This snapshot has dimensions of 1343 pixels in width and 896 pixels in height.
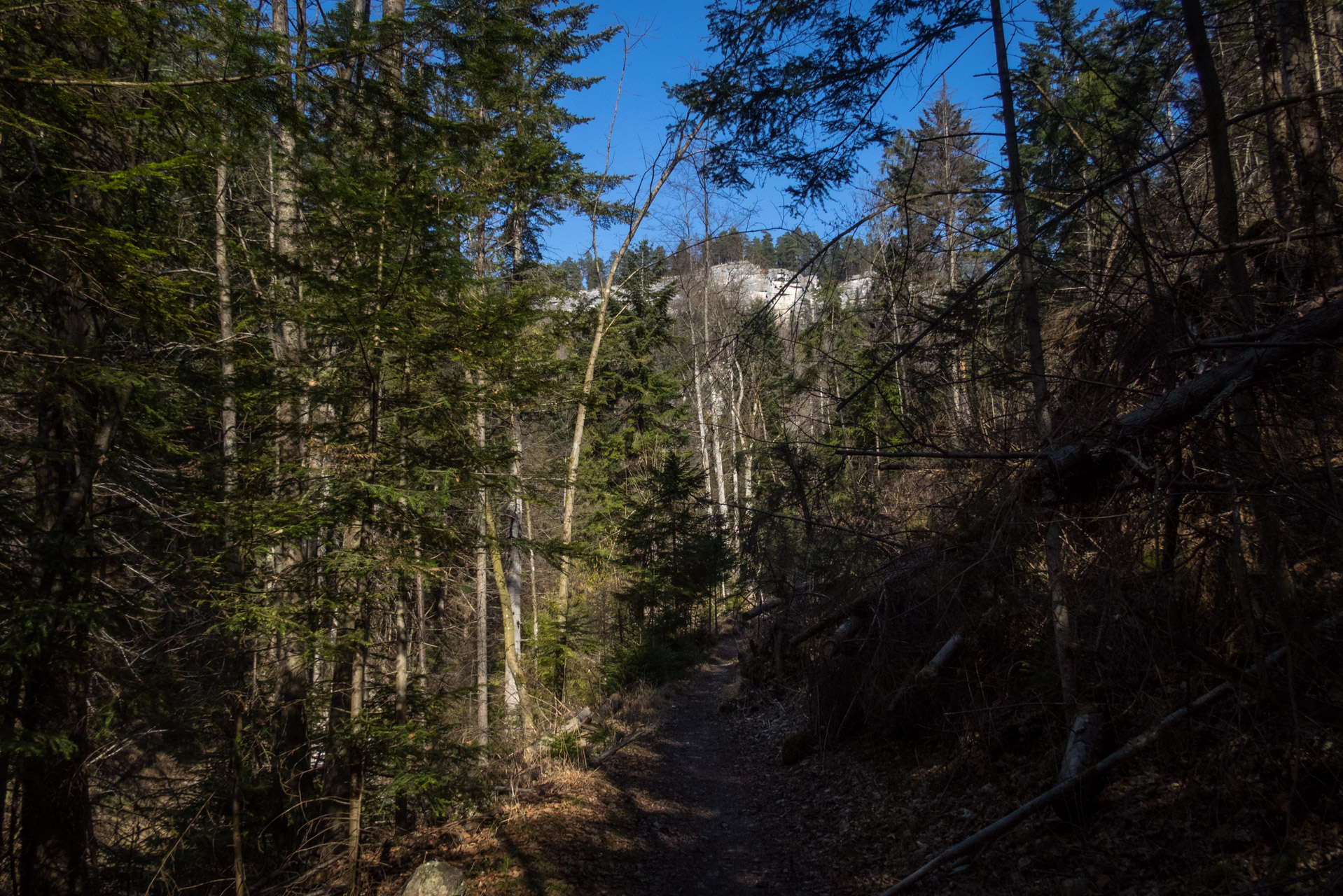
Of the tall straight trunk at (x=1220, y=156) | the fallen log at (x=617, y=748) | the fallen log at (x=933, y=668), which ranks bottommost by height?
the fallen log at (x=617, y=748)

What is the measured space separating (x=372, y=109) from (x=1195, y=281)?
620 cm

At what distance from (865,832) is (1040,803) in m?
2.34

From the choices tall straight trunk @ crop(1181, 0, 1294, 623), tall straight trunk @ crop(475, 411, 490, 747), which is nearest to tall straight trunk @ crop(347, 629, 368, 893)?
tall straight trunk @ crop(475, 411, 490, 747)

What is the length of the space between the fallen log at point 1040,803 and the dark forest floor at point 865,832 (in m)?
0.11

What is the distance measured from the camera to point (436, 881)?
220 inches

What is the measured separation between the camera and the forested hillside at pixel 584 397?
11.3 ft

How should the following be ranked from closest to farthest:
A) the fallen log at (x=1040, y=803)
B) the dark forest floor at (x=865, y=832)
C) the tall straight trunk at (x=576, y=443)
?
1. the dark forest floor at (x=865, y=832)
2. the fallen log at (x=1040, y=803)
3. the tall straight trunk at (x=576, y=443)

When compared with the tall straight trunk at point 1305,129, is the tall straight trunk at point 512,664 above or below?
below

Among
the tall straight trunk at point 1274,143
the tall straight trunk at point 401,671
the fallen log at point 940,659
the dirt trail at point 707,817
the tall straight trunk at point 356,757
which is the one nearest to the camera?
the tall straight trunk at point 1274,143

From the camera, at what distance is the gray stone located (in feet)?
18.1

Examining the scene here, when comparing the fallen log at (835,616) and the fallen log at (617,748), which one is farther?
the fallen log at (617,748)

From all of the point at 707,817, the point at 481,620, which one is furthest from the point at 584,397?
the point at 481,620

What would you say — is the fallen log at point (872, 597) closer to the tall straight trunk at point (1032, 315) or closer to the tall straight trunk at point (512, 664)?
the tall straight trunk at point (1032, 315)

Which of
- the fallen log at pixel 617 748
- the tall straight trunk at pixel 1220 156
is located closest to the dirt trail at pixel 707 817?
the fallen log at pixel 617 748
